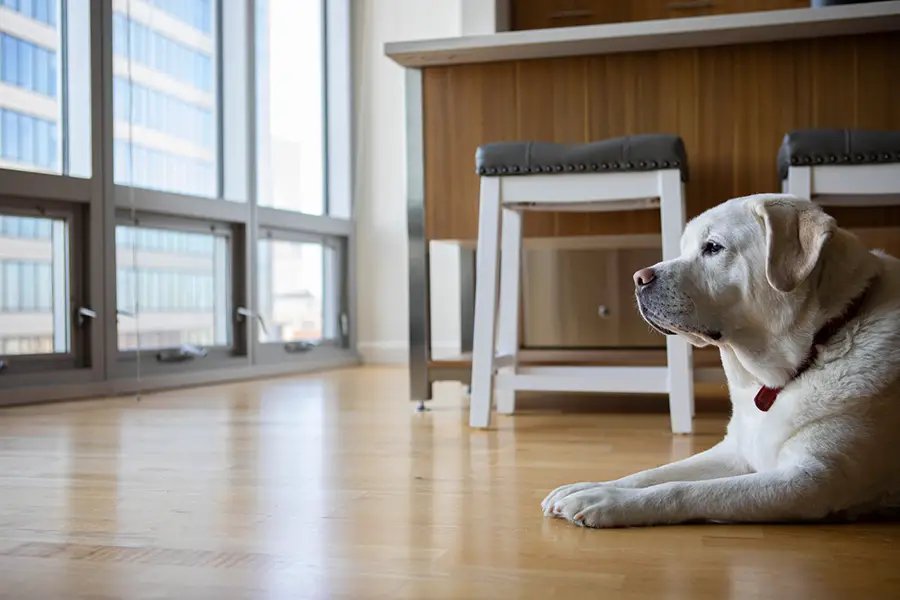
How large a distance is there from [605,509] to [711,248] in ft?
1.46

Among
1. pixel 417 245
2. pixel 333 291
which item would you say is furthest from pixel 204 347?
pixel 417 245

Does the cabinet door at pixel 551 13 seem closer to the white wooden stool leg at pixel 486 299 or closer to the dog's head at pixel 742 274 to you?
the white wooden stool leg at pixel 486 299

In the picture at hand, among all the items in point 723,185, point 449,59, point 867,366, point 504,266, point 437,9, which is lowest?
point 867,366

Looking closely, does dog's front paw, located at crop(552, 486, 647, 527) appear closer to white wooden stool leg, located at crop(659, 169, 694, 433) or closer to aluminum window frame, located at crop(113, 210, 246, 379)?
white wooden stool leg, located at crop(659, 169, 694, 433)

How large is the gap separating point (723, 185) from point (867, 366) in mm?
1390

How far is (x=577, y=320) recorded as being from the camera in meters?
3.60

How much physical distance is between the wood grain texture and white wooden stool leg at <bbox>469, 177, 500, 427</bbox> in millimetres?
410

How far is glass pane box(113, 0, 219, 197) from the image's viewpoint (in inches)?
145

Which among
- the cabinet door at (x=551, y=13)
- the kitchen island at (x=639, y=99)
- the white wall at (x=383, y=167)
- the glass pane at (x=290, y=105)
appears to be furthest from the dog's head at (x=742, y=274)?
the white wall at (x=383, y=167)

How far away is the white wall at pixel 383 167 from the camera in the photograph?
5.35 metres

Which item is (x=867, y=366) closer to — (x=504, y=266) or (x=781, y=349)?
(x=781, y=349)

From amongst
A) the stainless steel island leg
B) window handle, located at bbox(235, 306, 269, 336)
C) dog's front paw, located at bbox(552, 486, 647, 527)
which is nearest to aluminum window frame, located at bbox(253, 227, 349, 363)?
window handle, located at bbox(235, 306, 269, 336)

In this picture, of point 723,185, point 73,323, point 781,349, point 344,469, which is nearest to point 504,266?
point 723,185

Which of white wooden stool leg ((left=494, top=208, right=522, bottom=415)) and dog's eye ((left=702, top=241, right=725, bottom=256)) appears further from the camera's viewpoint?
white wooden stool leg ((left=494, top=208, right=522, bottom=415))
